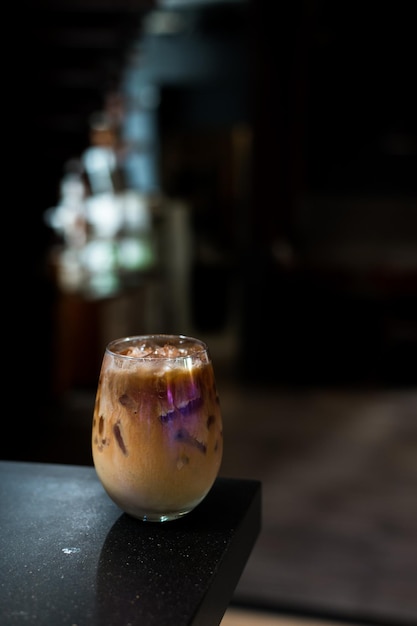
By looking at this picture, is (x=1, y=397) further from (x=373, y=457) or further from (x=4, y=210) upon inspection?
(x=373, y=457)

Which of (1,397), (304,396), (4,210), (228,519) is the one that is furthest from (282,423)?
(228,519)

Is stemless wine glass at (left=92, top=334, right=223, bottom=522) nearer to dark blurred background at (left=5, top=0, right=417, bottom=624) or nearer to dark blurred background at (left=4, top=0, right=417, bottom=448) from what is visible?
dark blurred background at (left=5, top=0, right=417, bottom=624)

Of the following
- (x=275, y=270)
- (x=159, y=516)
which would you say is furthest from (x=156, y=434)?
(x=275, y=270)

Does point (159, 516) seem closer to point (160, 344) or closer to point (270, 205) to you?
point (160, 344)

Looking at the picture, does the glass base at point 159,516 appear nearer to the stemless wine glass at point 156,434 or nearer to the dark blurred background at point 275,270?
the stemless wine glass at point 156,434

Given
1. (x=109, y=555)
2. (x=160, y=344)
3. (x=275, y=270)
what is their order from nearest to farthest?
1. (x=109, y=555)
2. (x=160, y=344)
3. (x=275, y=270)

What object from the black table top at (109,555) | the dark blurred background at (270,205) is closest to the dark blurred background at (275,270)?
the dark blurred background at (270,205)

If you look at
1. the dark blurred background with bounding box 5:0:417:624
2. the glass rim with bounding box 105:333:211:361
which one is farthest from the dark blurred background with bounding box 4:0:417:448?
→ the glass rim with bounding box 105:333:211:361
